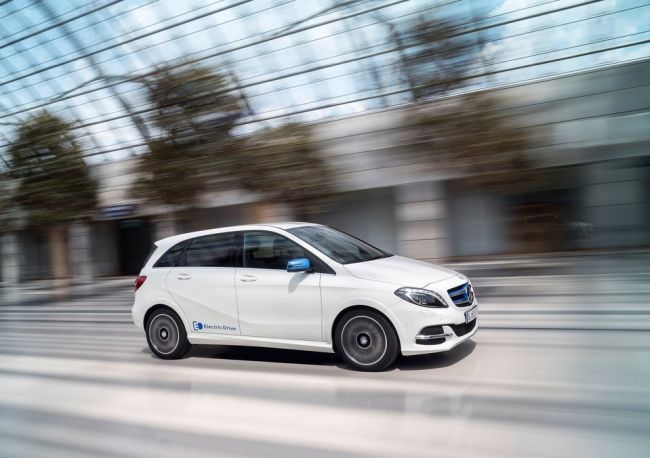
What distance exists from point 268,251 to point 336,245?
2.46 feet

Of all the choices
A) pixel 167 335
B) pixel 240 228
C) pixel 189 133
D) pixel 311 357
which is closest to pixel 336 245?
pixel 240 228

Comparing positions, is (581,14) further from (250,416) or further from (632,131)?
(250,416)

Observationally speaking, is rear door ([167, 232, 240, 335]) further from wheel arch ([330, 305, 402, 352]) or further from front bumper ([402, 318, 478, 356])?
front bumper ([402, 318, 478, 356])

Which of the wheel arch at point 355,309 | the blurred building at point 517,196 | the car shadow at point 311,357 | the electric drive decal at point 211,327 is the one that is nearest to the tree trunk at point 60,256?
the blurred building at point 517,196

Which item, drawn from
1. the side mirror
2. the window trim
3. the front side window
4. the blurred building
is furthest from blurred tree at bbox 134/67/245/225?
the side mirror

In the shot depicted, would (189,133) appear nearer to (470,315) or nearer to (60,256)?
(470,315)

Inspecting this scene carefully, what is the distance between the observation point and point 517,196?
1792cm

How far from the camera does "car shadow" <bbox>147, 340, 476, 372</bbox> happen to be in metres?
5.78

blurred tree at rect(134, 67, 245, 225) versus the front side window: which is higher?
blurred tree at rect(134, 67, 245, 225)

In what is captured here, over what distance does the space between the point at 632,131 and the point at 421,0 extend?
728 cm

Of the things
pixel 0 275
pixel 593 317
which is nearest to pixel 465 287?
pixel 593 317

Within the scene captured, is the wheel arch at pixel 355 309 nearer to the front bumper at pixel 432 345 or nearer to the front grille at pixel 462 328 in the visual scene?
the front bumper at pixel 432 345

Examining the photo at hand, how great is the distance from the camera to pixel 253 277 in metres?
6.21

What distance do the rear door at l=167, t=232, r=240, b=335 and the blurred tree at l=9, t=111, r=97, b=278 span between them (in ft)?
50.1
